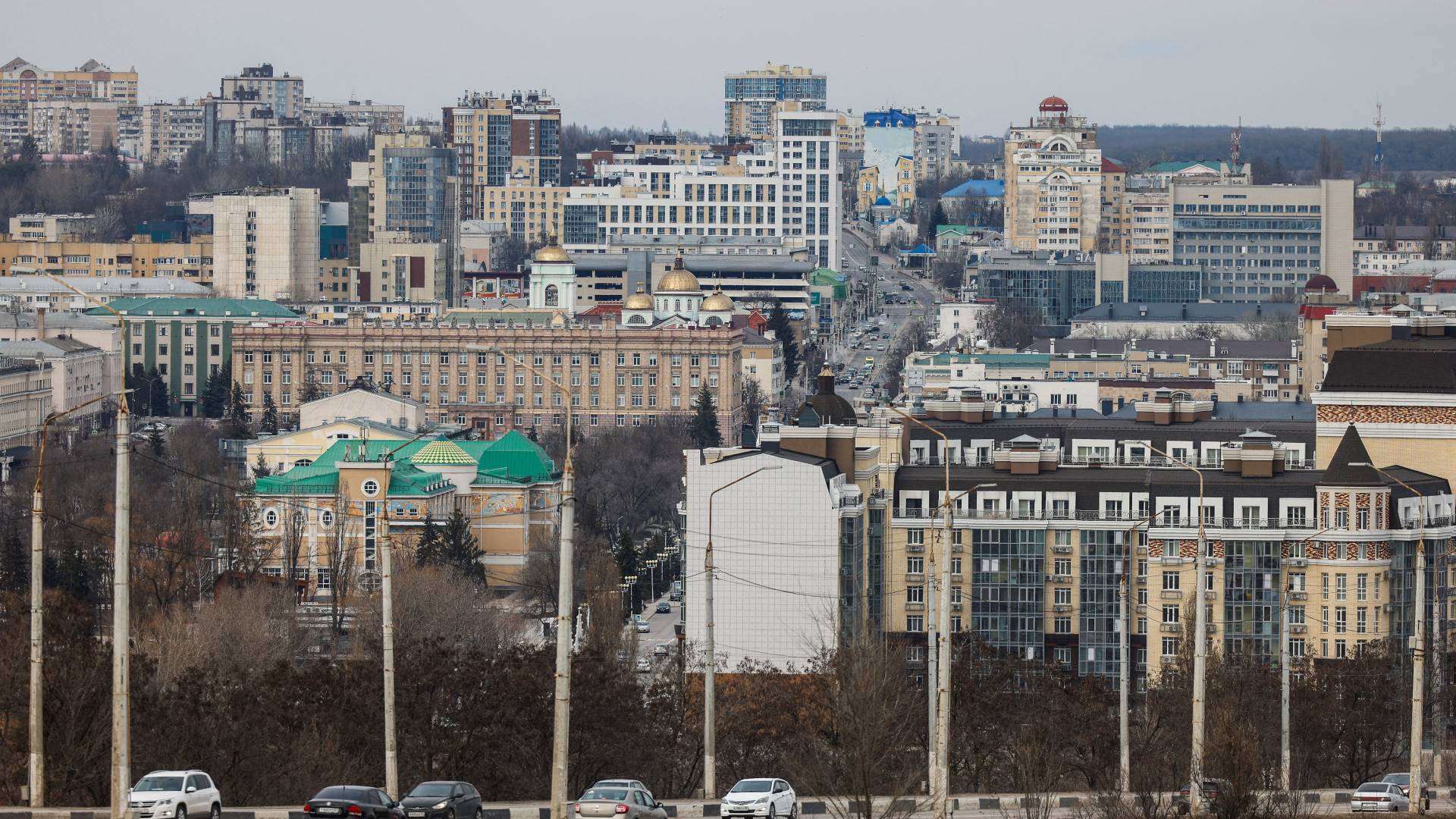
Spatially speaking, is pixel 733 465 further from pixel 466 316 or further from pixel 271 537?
pixel 466 316

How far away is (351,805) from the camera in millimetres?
44375

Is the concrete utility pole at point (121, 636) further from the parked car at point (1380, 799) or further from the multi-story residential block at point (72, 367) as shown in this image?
the multi-story residential block at point (72, 367)

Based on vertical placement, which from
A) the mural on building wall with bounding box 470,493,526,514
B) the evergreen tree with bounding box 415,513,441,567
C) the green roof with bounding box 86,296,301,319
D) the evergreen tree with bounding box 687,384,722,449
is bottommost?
the evergreen tree with bounding box 415,513,441,567

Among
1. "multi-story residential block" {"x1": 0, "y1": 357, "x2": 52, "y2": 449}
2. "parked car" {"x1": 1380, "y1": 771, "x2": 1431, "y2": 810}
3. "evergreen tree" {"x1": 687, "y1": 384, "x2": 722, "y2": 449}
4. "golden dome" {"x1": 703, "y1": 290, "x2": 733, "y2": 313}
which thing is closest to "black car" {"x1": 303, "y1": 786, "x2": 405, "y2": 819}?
"parked car" {"x1": 1380, "y1": 771, "x2": 1431, "y2": 810}

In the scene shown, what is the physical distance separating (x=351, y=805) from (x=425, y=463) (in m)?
75.3

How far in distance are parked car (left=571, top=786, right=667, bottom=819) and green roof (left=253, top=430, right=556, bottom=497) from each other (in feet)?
216

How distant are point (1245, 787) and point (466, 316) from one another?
141 m

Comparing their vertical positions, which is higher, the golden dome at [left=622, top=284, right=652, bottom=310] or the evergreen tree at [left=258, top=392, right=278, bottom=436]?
the golden dome at [left=622, top=284, right=652, bottom=310]

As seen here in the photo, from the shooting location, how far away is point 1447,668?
74688mm

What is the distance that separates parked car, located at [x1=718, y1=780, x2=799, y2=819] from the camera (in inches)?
1847

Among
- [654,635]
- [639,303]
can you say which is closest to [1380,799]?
[654,635]

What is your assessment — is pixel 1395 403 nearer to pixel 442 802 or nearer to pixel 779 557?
pixel 779 557

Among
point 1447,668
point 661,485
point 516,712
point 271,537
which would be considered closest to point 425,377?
point 661,485

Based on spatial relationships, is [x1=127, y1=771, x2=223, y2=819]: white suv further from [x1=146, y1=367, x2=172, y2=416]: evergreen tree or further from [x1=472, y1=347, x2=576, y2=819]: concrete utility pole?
[x1=146, y1=367, x2=172, y2=416]: evergreen tree
